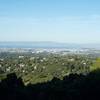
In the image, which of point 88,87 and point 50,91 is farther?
point 88,87

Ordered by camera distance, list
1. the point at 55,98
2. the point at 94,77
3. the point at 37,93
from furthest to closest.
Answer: the point at 94,77 → the point at 37,93 → the point at 55,98

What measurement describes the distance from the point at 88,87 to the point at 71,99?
2.39 m

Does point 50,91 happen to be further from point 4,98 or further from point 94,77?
point 94,77

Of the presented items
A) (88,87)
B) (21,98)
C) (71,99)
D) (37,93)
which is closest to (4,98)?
(21,98)

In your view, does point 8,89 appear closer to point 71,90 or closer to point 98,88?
point 71,90

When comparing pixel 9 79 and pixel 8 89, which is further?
pixel 9 79

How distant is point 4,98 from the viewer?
1959 centimetres

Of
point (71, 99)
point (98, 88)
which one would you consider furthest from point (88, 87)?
point (71, 99)

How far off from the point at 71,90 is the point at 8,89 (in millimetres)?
4170

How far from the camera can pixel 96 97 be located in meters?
20.0

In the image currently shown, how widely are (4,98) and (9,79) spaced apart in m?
4.85

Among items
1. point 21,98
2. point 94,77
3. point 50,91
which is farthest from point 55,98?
point 94,77

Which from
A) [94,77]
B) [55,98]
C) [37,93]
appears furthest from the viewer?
[94,77]

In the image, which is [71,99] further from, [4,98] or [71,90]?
[4,98]
